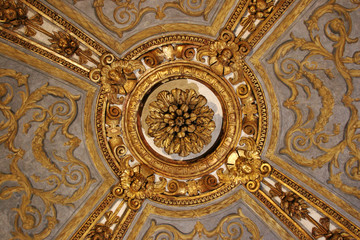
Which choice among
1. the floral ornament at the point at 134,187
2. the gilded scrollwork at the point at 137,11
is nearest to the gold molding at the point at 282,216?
the floral ornament at the point at 134,187

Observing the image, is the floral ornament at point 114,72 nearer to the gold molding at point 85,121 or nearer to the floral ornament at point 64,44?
the gold molding at point 85,121

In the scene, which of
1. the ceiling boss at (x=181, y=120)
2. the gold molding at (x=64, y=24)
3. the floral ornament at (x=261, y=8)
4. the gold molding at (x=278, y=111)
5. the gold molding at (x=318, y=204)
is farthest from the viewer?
the ceiling boss at (x=181, y=120)

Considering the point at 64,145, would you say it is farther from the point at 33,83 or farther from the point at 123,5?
the point at 123,5

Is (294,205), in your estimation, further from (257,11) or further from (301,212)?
(257,11)

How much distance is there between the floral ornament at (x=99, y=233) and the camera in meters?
5.45

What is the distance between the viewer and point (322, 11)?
194 inches

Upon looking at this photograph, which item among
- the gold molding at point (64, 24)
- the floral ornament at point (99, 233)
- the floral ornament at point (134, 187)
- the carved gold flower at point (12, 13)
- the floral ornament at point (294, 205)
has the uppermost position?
the gold molding at point (64, 24)

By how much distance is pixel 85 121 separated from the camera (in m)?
5.63

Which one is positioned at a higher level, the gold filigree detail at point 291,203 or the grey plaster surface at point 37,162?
the gold filigree detail at point 291,203

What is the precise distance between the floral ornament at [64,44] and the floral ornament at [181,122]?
202 cm

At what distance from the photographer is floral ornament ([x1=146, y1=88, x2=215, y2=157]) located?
6.06 meters

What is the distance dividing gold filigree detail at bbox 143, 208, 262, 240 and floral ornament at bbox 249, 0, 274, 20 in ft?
13.9

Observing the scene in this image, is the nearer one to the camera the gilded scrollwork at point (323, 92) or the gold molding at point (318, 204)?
the gilded scrollwork at point (323, 92)

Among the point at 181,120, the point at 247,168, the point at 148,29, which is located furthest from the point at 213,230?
the point at 148,29
